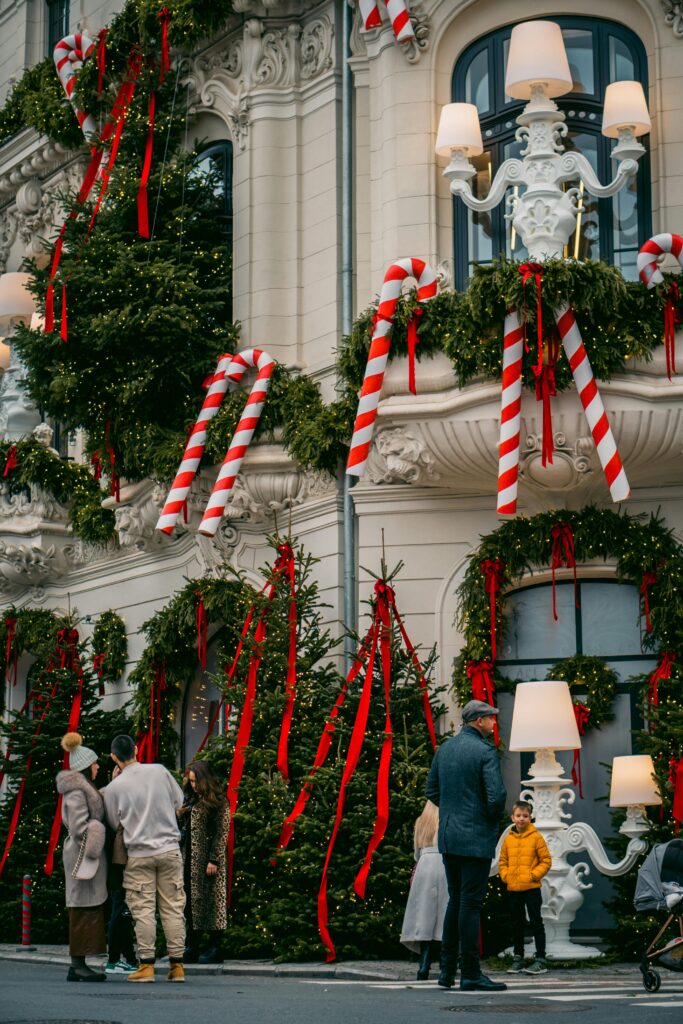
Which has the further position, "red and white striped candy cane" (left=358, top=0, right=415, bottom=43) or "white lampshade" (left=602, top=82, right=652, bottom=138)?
"red and white striped candy cane" (left=358, top=0, right=415, bottom=43)

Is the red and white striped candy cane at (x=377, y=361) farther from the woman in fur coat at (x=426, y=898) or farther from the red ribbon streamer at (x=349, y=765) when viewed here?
the woman in fur coat at (x=426, y=898)

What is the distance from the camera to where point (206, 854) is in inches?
583

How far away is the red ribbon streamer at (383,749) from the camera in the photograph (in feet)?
51.5

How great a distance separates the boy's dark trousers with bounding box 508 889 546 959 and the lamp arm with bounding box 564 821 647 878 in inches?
41.5

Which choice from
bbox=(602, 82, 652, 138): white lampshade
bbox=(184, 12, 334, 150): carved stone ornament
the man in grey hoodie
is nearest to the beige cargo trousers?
the man in grey hoodie

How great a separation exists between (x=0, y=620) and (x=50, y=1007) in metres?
16.0

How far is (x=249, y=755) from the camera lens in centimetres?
1684

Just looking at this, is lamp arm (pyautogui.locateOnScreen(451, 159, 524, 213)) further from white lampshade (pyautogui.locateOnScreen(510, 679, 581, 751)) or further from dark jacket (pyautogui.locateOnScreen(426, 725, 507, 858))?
dark jacket (pyautogui.locateOnScreen(426, 725, 507, 858))

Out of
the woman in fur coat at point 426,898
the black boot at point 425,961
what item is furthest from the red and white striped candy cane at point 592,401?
the black boot at point 425,961

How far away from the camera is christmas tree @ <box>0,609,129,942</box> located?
815 inches

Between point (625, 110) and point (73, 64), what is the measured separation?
9.02 meters

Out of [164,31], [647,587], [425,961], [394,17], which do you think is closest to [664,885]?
[425,961]

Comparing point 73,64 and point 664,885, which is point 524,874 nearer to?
point 664,885

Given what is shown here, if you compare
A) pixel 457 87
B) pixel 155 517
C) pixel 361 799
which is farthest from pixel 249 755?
pixel 457 87
